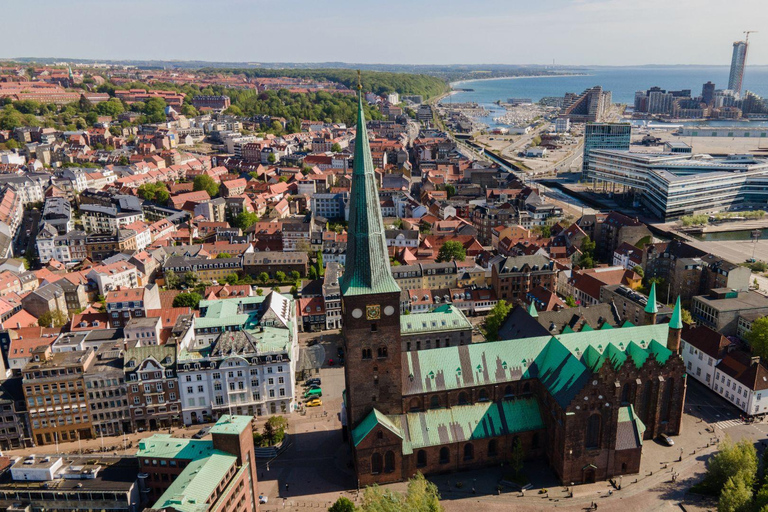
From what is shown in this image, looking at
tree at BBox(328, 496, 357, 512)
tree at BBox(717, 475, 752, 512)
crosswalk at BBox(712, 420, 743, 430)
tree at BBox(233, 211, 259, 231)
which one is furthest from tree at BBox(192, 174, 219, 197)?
tree at BBox(717, 475, 752, 512)

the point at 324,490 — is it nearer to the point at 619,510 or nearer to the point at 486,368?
the point at 486,368

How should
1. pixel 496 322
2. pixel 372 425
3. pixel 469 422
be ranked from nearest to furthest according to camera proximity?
pixel 372 425, pixel 469 422, pixel 496 322

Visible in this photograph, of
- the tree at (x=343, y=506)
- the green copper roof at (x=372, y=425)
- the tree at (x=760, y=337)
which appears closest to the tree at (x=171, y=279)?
the green copper roof at (x=372, y=425)

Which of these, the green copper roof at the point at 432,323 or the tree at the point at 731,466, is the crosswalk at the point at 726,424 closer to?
the tree at the point at 731,466

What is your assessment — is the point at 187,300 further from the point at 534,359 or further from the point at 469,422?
the point at 534,359

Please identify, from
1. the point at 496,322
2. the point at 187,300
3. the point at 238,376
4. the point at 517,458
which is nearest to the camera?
the point at 517,458

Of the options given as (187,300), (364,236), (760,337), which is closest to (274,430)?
(364,236)
